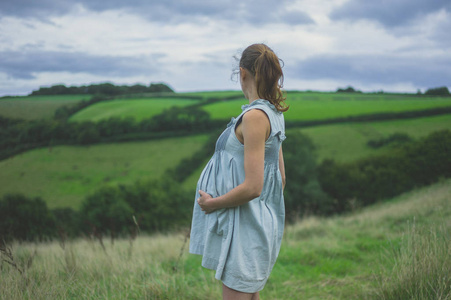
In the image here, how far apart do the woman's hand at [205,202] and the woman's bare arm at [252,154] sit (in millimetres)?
165

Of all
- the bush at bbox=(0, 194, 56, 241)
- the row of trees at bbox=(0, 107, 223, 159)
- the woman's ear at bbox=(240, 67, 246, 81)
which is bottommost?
Answer: the bush at bbox=(0, 194, 56, 241)

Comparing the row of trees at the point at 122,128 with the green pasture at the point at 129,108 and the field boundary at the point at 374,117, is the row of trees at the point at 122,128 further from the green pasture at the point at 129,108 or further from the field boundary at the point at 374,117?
the field boundary at the point at 374,117

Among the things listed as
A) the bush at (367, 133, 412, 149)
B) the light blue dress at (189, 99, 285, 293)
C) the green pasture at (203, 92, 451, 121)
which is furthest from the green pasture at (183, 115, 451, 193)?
the light blue dress at (189, 99, 285, 293)

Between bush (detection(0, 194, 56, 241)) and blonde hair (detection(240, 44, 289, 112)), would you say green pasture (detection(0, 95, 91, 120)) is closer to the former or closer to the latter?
bush (detection(0, 194, 56, 241))

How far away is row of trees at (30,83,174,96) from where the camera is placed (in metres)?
16.4

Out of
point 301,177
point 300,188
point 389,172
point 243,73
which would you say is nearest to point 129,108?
point 301,177

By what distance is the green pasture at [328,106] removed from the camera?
123 ft

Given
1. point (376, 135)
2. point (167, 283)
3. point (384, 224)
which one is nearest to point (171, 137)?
point (376, 135)

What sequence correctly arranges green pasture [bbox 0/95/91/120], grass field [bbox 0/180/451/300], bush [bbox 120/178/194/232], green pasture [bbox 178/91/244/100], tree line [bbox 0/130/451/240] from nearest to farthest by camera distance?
grass field [bbox 0/180/451/300] < green pasture [bbox 0/95/91/120] < tree line [bbox 0/130/451/240] < bush [bbox 120/178/194/232] < green pasture [bbox 178/91/244/100]

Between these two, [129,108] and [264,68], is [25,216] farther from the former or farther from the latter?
[264,68]

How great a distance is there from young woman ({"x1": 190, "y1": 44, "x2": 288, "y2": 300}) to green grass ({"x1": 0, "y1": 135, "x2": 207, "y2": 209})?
1839cm

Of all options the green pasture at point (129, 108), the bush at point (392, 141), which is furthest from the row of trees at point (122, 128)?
the bush at point (392, 141)

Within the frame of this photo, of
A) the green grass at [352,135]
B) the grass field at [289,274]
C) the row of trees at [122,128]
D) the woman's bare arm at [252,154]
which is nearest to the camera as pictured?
the woman's bare arm at [252,154]

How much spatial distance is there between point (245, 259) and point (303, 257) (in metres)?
3.68
